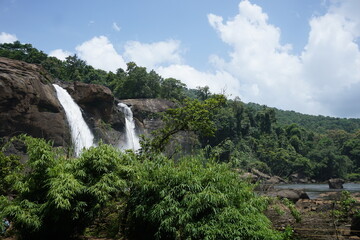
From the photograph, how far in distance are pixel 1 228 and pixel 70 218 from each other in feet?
6.14

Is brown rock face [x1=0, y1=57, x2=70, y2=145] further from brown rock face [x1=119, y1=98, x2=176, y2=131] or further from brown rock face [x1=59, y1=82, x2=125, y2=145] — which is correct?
brown rock face [x1=119, y1=98, x2=176, y2=131]

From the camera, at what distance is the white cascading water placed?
3309 cm

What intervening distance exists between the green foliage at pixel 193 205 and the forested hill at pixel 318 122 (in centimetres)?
10498

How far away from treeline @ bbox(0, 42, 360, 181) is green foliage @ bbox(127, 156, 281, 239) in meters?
34.5

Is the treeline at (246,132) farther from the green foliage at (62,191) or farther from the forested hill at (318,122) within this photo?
the green foliage at (62,191)

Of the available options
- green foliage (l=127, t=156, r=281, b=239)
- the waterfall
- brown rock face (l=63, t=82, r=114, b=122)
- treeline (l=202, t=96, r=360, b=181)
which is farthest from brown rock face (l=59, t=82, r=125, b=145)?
green foliage (l=127, t=156, r=281, b=239)

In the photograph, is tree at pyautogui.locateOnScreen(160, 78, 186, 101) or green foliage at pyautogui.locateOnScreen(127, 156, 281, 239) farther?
tree at pyautogui.locateOnScreen(160, 78, 186, 101)

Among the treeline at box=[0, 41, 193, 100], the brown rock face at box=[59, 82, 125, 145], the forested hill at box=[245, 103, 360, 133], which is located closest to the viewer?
the brown rock face at box=[59, 82, 125, 145]

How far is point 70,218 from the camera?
823cm

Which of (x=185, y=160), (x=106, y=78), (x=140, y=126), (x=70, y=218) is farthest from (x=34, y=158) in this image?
(x=106, y=78)

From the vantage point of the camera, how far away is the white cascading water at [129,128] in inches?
1303

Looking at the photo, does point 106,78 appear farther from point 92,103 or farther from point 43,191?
point 43,191

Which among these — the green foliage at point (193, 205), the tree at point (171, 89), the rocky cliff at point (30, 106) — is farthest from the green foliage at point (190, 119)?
the tree at point (171, 89)

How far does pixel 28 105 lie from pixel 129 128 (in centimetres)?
1293
